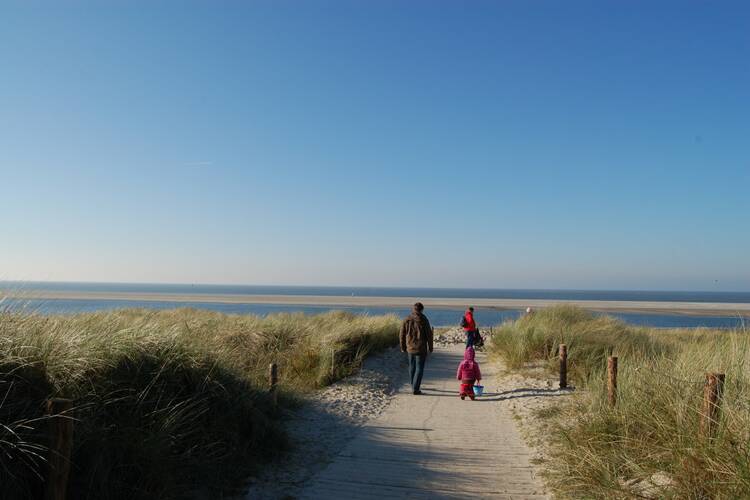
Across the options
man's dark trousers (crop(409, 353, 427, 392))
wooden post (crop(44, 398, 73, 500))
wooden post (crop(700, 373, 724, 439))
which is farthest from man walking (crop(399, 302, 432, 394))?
wooden post (crop(44, 398, 73, 500))

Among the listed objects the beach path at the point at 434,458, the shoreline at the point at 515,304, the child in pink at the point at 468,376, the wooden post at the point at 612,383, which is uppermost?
the wooden post at the point at 612,383

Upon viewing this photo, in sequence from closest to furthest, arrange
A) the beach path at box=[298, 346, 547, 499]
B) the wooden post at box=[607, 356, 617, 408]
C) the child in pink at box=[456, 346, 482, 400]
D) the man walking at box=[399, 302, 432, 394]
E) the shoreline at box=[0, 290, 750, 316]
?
the beach path at box=[298, 346, 547, 499] → the wooden post at box=[607, 356, 617, 408] → the child in pink at box=[456, 346, 482, 400] → the man walking at box=[399, 302, 432, 394] → the shoreline at box=[0, 290, 750, 316]

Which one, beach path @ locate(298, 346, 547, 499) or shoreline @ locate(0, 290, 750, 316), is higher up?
beach path @ locate(298, 346, 547, 499)

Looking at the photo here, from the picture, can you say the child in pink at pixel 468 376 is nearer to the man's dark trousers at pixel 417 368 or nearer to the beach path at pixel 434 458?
the beach path at pixel 434 458

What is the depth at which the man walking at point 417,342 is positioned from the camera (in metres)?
11.1

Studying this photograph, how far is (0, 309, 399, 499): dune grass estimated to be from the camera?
13.8 feet

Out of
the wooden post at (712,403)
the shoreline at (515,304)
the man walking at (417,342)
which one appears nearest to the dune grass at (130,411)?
the man walking at (417,342)

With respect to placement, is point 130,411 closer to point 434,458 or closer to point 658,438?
point 434,458

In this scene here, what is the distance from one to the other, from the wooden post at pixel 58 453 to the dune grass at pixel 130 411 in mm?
111

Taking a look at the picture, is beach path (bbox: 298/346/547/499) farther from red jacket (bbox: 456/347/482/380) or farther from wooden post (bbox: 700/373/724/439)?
wooden post (bbox: 700/373/724/439)

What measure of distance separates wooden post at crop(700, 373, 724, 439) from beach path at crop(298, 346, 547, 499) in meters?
1.78

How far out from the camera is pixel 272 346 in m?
14.3

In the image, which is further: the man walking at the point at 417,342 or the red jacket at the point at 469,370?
the man walking at the point at 417,342

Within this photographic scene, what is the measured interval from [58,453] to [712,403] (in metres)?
5.48
